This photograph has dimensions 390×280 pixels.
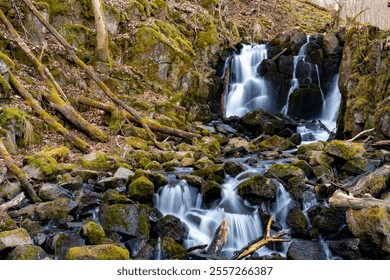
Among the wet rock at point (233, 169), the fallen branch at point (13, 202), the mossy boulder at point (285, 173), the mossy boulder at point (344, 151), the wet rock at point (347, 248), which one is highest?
the mossy boulder at point (344, 151)

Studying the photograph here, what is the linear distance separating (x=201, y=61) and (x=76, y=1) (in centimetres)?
604

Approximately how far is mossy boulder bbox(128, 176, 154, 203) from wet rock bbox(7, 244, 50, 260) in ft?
7.32

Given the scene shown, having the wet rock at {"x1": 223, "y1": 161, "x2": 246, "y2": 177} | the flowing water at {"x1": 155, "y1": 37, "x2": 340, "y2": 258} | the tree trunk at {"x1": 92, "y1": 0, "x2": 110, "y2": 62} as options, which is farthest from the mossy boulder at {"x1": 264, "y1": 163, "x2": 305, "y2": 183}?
the tree trunk at {"x1": 92, "y1": 0, "x2": 110, "y2": 62}

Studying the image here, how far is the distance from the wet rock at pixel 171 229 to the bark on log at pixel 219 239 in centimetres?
51

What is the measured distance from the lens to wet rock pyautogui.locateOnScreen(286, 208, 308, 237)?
6.20 meters

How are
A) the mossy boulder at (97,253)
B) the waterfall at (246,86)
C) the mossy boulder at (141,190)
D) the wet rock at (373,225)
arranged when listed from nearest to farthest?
the mossy boulder at (97,253)
the wet rock at (373,225)
the mossy boulder at (141,190)
the waterfall at (246,86)

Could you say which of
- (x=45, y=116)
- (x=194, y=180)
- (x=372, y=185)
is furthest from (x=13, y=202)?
(x=372, y=185)

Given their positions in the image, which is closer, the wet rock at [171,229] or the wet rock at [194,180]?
the wet rock at [171,229]

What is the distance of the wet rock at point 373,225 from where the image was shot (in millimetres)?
5035

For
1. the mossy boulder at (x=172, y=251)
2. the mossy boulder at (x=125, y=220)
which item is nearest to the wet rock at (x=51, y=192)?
the mossy boulder at (x=125, y=220)

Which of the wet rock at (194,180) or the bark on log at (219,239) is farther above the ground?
the wet rock at (194,180)

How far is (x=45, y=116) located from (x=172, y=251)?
562 centimetres

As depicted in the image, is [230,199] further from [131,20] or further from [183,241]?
[131,20]

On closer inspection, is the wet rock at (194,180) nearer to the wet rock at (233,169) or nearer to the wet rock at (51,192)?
the wet rock at (233,169)
